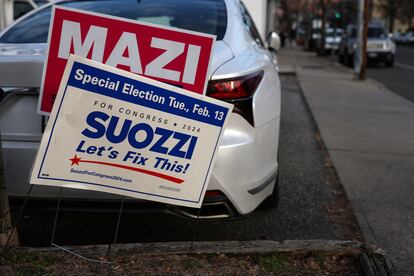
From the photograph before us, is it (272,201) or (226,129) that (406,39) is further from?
(226,129)

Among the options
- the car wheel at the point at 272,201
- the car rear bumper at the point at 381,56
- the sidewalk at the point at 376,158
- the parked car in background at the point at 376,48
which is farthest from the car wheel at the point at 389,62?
the car wheel at the point at 272,201

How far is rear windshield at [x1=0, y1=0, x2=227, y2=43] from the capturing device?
12.9 ft

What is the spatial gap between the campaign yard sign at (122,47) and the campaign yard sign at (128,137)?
21 centimetres

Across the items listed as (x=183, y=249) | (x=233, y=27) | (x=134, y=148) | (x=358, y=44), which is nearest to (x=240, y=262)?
(x=183, y=249)

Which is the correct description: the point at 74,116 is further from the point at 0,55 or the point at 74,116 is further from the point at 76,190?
the point at 0,55

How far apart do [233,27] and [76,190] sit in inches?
60.3

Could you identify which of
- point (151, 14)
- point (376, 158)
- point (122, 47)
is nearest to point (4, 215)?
point (122, 47)

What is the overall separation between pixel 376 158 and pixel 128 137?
13.6 ft

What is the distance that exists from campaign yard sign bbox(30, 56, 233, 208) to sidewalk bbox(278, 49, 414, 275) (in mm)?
1542

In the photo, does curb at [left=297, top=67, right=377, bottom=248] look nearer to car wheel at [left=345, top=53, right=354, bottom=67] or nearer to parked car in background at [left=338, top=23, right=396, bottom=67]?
parked car in background at [left=338, top=23, right=396, bottom=67]

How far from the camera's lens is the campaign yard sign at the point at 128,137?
2.65 m

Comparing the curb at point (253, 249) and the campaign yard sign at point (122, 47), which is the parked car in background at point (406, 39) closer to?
the curb at point (253, 249)

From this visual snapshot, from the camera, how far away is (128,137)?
8.99 ft

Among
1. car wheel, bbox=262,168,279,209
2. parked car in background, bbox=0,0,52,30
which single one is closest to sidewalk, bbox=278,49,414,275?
car wheel, bbox=262,168,279,209
